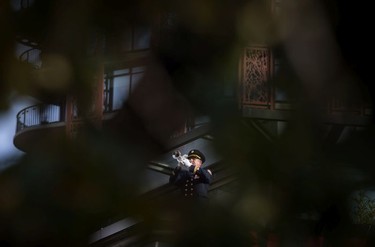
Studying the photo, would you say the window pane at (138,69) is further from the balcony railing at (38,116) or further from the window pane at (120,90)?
the balcony railing at (38,116)

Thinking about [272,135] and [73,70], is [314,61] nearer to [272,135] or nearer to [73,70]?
[272,135]

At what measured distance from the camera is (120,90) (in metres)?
0.96

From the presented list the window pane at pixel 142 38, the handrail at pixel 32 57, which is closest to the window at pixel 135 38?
the window pane at pixel 142 38

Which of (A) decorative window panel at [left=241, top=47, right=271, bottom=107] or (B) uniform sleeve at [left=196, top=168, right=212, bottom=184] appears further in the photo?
(B) uniform sleeve at [left=196, top=168, right=212, bottom=184]

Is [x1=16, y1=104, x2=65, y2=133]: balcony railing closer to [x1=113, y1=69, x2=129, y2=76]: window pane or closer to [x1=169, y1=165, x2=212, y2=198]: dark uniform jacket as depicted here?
[x1=113, y1=69, x2=129, y2=76]: window pane

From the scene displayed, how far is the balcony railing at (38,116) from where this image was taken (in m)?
0.94

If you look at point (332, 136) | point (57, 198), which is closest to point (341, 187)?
point (332, 136)

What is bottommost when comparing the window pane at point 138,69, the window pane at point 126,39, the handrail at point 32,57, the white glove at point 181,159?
the white glove at point 181,159

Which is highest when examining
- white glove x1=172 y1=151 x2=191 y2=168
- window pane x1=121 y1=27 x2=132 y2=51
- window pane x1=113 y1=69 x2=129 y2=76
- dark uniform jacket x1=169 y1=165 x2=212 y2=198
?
window pane x1=121 y1=27 x2=132 y2=51

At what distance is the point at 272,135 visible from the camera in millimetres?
1007

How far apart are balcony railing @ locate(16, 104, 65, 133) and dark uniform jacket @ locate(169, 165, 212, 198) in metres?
0.20

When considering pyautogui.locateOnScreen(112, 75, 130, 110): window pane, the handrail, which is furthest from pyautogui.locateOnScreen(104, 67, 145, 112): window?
the handrail

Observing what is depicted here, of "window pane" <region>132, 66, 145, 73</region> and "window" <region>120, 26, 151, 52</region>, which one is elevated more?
"window" <region>120, 26, 151, 52</region>

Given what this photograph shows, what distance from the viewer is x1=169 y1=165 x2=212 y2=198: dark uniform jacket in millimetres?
1013
